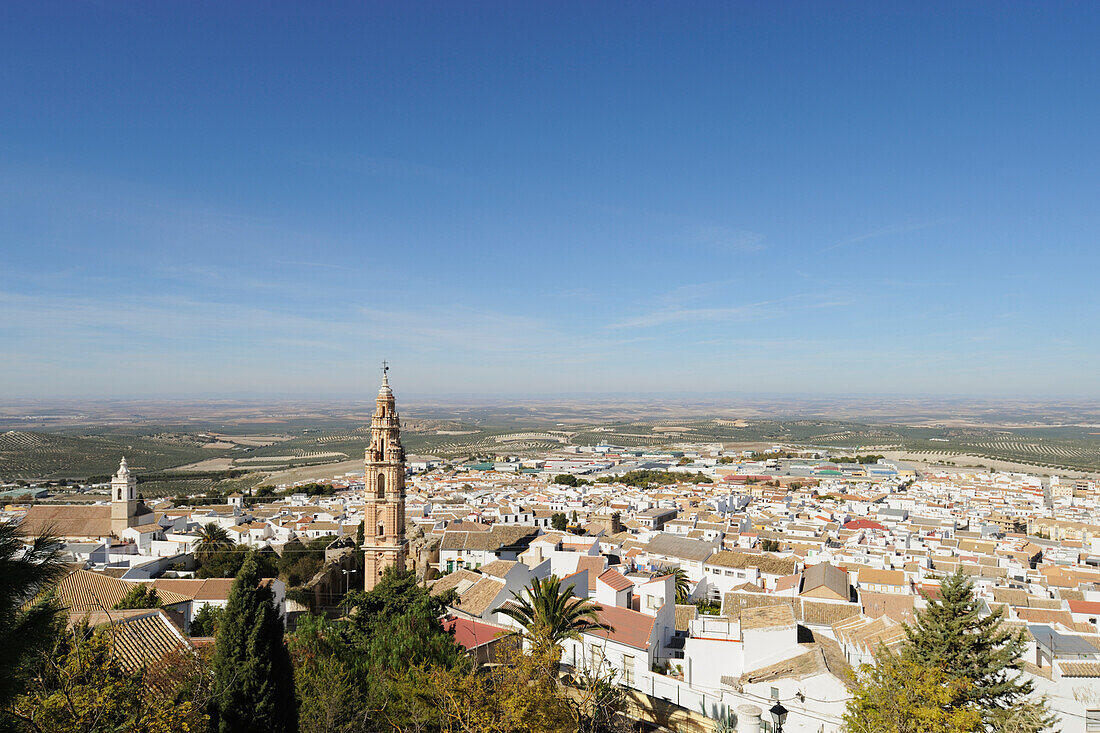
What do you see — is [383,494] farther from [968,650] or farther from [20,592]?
[20,592]

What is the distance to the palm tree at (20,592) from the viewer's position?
13.9 feet

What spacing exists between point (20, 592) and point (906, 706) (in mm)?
10059

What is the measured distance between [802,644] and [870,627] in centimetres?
337

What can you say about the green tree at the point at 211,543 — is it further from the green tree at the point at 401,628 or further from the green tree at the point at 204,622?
the green tree at the point at 401,628

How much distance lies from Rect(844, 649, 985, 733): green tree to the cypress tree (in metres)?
8.22

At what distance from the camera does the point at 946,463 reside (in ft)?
366

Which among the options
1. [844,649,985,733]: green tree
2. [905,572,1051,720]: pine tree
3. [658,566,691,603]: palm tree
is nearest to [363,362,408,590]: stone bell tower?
[658,566,691,603]: palm tree

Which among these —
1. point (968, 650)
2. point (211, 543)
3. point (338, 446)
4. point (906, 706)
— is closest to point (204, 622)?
point (211, 543)

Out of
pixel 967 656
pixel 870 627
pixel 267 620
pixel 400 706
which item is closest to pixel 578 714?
pixel 400 706

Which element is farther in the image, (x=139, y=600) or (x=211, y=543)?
(x=211, y=543)

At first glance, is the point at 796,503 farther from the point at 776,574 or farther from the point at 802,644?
the point at 802,644

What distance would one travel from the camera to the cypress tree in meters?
9.73

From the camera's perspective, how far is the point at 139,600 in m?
22.1

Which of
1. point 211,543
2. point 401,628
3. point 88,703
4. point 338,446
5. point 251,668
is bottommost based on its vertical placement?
point 338,446
